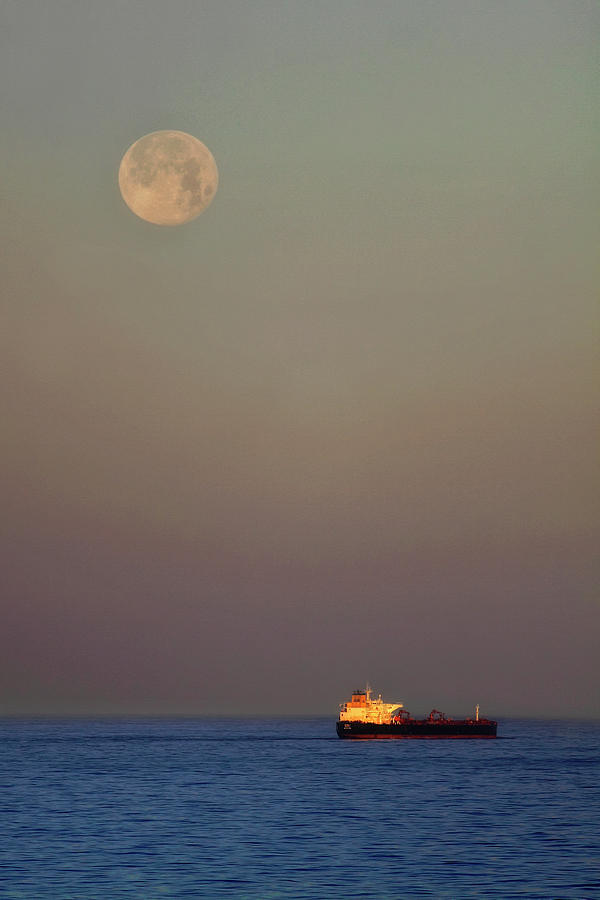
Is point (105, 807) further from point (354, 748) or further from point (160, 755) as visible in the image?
point (354, 748)

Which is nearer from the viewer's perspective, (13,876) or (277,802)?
(13,876)

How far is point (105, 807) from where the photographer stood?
79.5 m

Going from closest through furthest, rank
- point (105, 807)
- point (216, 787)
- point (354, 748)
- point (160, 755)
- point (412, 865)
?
1. point (412, 865)
2. point (105, 807)
3. point (216, 787)
4. point (160, 755)
5. point (354, 748)

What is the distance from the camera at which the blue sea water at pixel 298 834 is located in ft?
146

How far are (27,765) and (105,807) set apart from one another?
2725 inches

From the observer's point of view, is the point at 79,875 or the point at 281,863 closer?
the point at 79,875

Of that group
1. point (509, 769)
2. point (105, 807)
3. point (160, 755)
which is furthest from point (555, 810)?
point (160, 755)

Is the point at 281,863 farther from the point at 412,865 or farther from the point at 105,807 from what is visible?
the point at 105,807

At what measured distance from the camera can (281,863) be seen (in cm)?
5041

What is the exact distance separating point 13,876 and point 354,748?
495 ft

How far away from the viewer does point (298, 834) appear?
2463 inches

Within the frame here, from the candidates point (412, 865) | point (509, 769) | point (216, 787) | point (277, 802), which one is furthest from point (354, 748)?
point (412, 865)

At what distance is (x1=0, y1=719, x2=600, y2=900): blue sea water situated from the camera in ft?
146

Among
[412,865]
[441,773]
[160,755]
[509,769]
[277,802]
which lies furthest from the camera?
[160,755]
